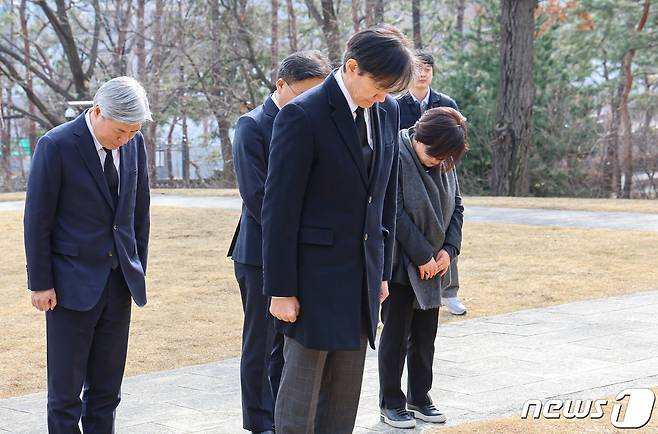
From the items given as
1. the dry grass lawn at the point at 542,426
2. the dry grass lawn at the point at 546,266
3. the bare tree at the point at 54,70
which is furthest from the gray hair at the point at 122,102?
the bare tree at the point at 54,70

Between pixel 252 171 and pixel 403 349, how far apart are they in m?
1.18

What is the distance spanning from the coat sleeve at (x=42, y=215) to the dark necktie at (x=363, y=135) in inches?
49.3

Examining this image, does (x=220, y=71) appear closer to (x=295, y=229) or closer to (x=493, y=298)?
(x=493, y=298)

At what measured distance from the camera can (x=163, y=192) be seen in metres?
22.9

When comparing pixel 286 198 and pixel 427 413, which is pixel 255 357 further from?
pixel 286 198

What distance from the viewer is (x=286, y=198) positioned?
149 inches

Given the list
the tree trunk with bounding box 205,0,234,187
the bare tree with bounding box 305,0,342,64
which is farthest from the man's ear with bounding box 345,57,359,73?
the tree trunk with bounding box 205,0,234,187

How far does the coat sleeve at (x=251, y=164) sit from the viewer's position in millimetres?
4895

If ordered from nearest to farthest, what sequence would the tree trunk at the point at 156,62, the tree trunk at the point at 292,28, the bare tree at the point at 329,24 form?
1. the bare tree at the point at 329,24
2. the tree trunk at the point at 156,62
3. the tree trunk at the point at 292,28

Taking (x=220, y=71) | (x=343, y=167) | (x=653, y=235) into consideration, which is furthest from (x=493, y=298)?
(x=220, y=71)

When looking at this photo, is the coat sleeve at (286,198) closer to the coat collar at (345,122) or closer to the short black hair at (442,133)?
the coat collar at (345,122)

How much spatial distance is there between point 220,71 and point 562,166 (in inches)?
479

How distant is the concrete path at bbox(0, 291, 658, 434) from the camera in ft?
17.6

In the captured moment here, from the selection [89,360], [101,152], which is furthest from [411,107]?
[89,360]
